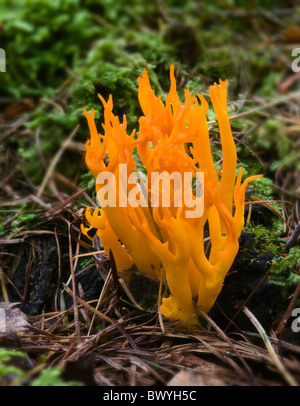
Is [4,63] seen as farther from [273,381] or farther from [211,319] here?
[273,381]

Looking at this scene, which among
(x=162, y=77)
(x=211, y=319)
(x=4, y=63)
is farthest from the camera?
(x=4, y=63)

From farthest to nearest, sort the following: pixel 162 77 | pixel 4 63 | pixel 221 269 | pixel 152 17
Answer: pixel 152 17 < pixel 4 63 < pixel 162 77 < pixel 221 269

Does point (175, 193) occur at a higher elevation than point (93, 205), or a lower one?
higher

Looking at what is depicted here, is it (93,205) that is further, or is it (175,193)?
(93,205)

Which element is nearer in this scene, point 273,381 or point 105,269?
point 273,381
